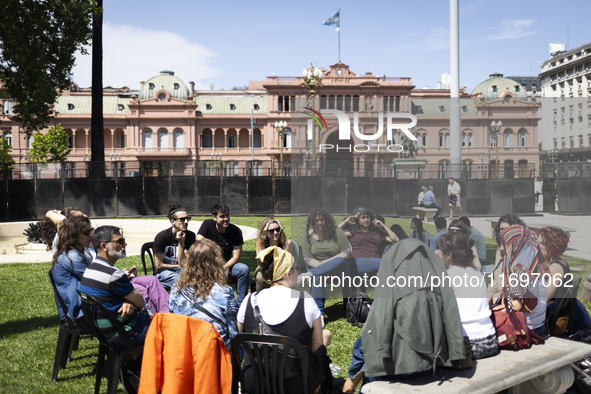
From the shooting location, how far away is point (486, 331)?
3.46 meters

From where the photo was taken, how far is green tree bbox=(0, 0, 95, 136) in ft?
41.9

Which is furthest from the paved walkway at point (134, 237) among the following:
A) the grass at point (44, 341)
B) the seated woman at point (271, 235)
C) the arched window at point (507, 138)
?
the arched window at point (507, 138)

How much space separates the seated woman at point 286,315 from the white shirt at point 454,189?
247 centimetres

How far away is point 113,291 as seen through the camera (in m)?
3.50

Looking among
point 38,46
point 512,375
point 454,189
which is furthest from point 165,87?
point 512,375

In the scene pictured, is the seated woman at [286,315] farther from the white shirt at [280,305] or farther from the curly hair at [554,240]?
the curly hair at [554,240]

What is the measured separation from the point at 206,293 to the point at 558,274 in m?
3.06

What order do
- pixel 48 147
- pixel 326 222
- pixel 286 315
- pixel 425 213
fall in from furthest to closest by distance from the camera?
pixel 48 147
pixel 326 222
pixel 425 213
pixel 286 315

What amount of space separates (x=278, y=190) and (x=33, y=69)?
1126 cm

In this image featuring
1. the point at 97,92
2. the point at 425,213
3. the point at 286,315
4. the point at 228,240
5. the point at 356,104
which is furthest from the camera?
the point at 97,92

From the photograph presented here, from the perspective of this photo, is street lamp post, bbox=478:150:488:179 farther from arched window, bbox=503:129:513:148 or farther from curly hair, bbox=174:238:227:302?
curly hair, bbox=174:238:227:302

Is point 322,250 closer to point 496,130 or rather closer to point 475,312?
point 475,312

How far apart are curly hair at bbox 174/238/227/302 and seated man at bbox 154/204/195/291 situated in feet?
7.16

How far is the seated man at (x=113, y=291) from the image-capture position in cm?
350
